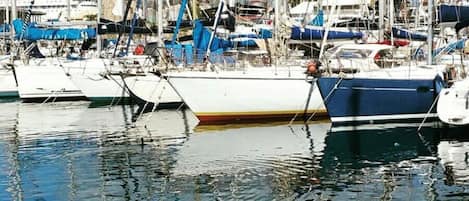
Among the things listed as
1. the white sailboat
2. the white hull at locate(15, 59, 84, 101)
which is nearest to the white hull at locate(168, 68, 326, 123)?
the white hull at locate(15, 59, 84, 101)

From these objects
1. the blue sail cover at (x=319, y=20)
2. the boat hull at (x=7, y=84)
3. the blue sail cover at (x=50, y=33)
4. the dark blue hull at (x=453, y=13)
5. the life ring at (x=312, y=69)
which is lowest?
the boat hull at (x=7, y=84)

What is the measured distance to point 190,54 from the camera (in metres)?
35.9

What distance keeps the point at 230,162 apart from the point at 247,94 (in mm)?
8463

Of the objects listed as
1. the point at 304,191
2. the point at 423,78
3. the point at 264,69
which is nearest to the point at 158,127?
the point at 264,69

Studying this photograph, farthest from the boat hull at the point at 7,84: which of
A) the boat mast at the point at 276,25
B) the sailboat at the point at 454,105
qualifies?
the sailboat at the point at 454,105

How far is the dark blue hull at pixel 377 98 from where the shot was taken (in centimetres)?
3058

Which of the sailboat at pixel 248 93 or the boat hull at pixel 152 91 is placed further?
the boat hull at pixel 152 91

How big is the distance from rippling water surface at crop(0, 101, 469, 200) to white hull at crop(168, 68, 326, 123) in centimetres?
71

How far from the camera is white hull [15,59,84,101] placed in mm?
48375

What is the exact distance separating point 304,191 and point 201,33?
20.3 meters

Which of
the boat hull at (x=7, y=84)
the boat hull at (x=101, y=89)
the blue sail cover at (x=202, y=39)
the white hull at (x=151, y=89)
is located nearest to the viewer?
the blue sail cover at (x=202, y=39)

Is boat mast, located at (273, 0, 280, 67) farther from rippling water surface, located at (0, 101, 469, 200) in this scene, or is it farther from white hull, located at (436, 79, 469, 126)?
white hull, located at (436, 79, 469, 126)

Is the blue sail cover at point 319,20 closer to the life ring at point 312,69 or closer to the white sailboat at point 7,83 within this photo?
the life ring at point 312,69

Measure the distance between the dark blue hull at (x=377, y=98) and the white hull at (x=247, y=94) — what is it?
1.73 meters
